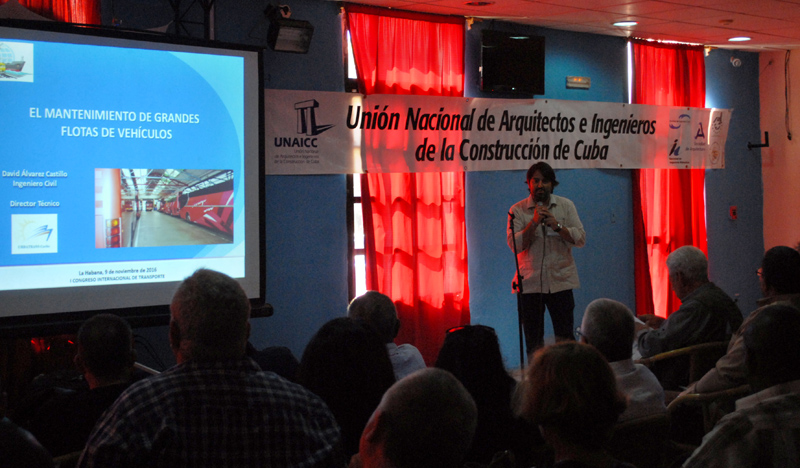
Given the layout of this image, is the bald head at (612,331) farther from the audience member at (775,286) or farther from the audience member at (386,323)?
the audience member at (386,323)

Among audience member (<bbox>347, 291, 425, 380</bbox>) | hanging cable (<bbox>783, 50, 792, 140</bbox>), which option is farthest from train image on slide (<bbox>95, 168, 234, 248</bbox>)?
hanging cable (<bbox>783, 50, 792, 140</bbox>)

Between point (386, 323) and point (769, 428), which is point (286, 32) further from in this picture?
point (769, 428)

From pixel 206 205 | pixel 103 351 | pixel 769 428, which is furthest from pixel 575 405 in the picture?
pixel 206 205

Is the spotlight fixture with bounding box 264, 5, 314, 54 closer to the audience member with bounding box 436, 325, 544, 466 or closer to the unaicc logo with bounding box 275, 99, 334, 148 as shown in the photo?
the unaicc logo with bounding box 275, 99, 334, 148

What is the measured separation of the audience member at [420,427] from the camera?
1.22 meters

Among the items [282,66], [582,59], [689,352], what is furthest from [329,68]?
[689,352]

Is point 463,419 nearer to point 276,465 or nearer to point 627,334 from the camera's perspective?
point 276,465

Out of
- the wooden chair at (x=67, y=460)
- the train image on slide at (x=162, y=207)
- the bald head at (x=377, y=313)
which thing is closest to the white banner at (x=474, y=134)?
the train image on slide at (x=162, y=207)

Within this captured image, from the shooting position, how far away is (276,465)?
155 centimetres

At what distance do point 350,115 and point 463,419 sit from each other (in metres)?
3.91

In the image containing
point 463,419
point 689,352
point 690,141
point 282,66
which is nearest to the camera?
point 463,419

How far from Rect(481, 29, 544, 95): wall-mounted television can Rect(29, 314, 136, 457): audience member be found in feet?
12.9

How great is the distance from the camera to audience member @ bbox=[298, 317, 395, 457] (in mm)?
1998

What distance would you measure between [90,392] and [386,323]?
1.15m
